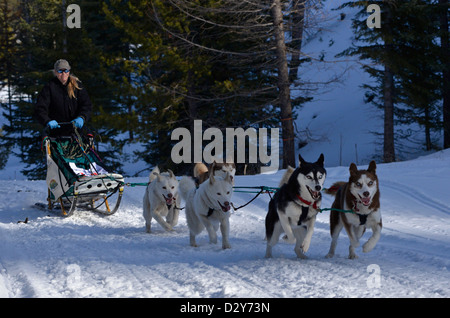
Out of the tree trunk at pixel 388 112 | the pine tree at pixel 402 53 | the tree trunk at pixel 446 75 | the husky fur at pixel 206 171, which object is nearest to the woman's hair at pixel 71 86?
the husky fur at pixel 206 171

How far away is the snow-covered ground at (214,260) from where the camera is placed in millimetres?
3836

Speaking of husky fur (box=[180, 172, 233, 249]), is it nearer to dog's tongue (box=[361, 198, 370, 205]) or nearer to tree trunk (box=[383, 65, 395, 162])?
dog's tongue (box=[361, 198, 370, 205])

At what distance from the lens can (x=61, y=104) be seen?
25.8 feet

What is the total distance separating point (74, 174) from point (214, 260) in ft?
10.7

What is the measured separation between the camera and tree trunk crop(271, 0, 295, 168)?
13047 millimetres

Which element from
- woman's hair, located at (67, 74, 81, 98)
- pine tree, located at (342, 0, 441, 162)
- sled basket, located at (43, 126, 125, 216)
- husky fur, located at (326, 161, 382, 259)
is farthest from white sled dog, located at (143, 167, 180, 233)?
pine tree, located at (342, 0, 441, 162)

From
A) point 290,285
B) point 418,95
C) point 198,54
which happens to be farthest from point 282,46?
point 290,285

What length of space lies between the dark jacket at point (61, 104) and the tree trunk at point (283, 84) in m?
6.54

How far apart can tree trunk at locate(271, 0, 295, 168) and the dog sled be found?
6.60 m

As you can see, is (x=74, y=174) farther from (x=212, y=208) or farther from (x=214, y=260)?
(x=214, y=260)

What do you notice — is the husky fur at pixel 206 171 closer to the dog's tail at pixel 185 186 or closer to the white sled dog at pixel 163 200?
the dog's tail at pixel 185 186

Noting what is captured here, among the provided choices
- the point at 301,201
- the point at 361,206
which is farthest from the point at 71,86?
the point at 361,206
